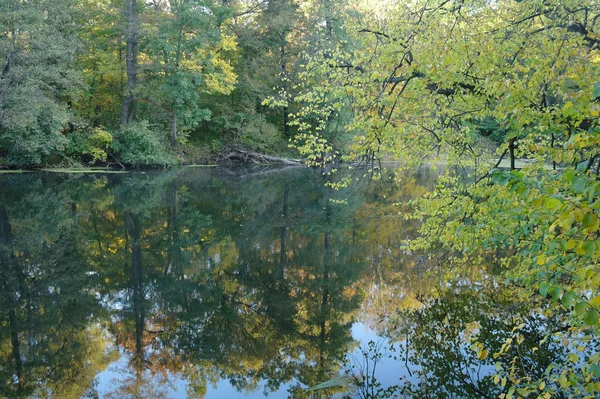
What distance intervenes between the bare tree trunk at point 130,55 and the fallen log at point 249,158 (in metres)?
7.53

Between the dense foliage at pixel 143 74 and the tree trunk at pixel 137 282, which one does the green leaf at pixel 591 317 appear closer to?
the tree trunk at pixel 137 282

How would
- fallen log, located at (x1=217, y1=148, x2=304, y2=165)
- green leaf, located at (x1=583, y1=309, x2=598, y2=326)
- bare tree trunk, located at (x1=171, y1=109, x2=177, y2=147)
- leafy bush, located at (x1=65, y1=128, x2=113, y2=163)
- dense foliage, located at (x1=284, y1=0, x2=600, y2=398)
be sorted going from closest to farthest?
green leaf, located at (x1=583, y1=309, x2=598, y2=326) < dense foliage, located at (x1=284, y1=0, x2=600, y2=398) < leafy bush, located at (x1=65, y1=128, x2=113, y2=163) < bare tree trunk, located at (x1=171, y1=109, x2=177, y2=147) < fallen log, located at (x1=217, y1=148, x2=304, y2=165)

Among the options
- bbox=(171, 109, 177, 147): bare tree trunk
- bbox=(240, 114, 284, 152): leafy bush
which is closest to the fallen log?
bbox=(240, 114, 284, 152): leafy bush

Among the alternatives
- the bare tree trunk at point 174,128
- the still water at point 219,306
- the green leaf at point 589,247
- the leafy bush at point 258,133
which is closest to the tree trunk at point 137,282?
the still water at point 219,306

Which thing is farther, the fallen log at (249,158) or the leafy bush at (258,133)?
the fallen log at (249,158)

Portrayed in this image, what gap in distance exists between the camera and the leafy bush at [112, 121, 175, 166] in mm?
29891

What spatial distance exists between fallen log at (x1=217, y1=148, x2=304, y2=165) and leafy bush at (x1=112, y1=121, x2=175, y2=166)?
5.95 metres

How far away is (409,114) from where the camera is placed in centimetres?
696

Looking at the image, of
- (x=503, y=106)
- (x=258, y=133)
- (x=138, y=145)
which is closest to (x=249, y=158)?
(x=258, y=133)

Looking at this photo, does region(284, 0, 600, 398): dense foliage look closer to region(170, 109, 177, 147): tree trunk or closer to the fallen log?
region(170, 109, 177, 147): tree trunk

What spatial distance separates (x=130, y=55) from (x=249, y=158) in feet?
36.7

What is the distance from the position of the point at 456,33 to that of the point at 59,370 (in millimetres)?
6375

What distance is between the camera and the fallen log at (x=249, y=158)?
→ 3597 cm

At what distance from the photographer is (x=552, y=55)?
458 centimetres
